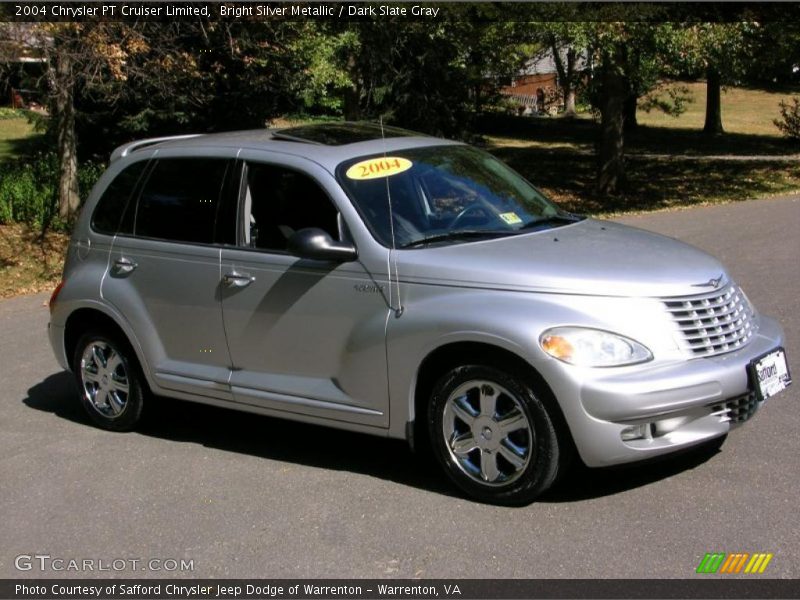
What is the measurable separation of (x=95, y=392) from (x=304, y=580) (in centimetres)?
303

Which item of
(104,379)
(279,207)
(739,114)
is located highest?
(279,207)

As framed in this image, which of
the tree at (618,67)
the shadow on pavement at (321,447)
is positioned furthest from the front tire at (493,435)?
the tree at (618,67)

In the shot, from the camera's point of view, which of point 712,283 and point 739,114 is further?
point 739,114

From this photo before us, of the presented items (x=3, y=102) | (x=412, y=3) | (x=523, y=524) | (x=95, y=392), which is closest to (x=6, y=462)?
(x=95, y=392)

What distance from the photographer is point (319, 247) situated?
540cm

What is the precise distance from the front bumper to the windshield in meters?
1.20

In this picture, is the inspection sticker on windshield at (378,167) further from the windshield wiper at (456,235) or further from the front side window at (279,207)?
the windshield wiper at (456,235)

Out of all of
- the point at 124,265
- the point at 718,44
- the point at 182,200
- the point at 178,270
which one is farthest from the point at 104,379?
the point at 718,44

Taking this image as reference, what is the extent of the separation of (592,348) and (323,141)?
2.22 metres

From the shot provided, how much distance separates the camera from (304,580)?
14.5 ft

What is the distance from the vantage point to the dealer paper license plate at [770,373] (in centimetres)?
504

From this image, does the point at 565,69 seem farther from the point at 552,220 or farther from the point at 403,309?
the point at 403,309

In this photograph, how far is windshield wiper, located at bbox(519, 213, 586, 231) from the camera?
5.87 metres

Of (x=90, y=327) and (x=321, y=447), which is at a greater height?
(x=90, y=327)
